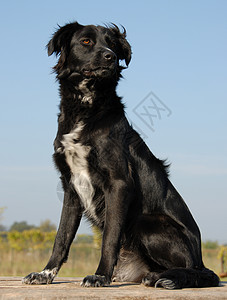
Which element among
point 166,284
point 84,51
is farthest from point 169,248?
point 84,51

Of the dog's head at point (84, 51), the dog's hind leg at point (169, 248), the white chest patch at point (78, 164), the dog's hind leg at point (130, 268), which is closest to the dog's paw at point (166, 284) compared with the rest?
the dog's hind leg at point (169, 248)

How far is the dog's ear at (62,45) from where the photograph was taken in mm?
4266

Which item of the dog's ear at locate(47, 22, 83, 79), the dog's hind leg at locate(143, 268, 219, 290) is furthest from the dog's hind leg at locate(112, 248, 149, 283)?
the dog's ear at locate(47, 22, 83, 79)

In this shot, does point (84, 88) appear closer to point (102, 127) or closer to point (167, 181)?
point (102, 127)

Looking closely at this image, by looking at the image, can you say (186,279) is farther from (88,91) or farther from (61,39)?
(61,39)

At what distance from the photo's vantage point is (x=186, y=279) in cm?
346

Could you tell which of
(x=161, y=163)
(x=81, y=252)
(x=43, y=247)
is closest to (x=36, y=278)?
(x=161, y=163)

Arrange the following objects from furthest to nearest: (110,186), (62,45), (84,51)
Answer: (62,45) < (84,51) < (110,186)

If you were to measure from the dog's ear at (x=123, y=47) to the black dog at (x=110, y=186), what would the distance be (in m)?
0.40

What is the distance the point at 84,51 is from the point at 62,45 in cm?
31

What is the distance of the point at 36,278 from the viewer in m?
3.61

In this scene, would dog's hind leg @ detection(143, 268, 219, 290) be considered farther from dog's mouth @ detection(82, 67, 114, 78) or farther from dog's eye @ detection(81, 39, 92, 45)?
dog's eye @ detection(81, 39, 92, 45)

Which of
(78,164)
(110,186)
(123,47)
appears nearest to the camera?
(110,186)

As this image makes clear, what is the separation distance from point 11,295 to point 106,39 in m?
2.88
